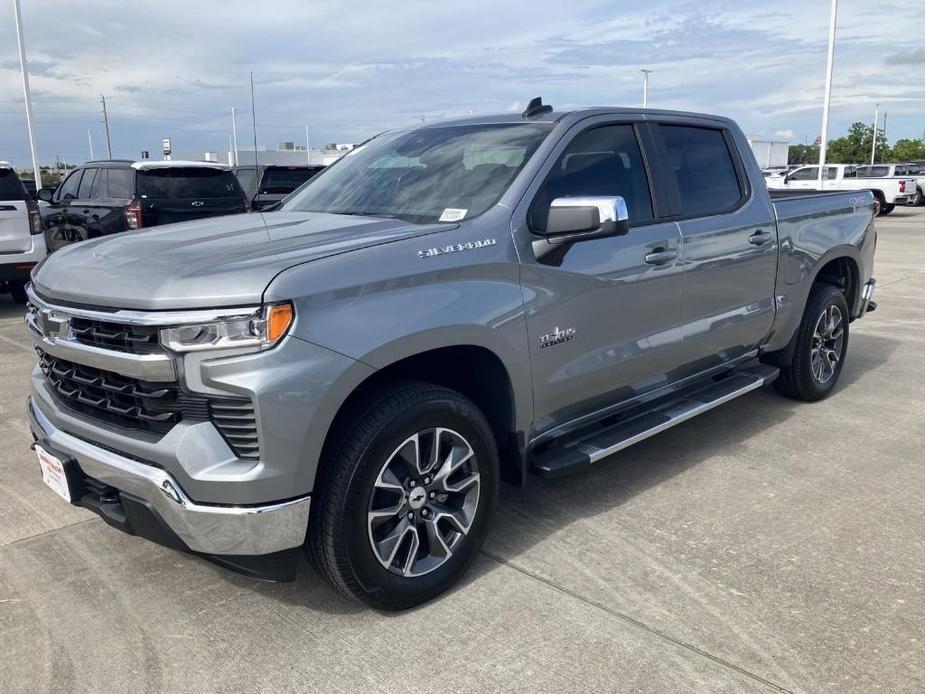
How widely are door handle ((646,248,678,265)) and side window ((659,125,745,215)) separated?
36 cm

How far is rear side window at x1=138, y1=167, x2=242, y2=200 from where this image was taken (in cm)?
1004

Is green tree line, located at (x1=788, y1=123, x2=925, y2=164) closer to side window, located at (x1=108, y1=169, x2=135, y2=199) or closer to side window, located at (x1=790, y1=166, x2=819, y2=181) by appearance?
side window, located at (x1=790, y1=166, x2=819, y2=181)

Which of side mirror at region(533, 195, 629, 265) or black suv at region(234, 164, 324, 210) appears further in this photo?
black suv at region(234, 164, 324, 210)

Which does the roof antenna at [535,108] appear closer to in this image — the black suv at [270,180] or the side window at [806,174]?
the black suv at [270,180]

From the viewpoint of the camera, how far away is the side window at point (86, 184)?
10773 millimetres

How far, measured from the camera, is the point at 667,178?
423cm

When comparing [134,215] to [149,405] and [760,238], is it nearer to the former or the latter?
[760,238]

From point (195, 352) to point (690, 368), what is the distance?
2.77 metres

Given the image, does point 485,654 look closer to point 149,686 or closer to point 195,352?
point 149,686

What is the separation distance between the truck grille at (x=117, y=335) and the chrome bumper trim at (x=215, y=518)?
0.39 metres

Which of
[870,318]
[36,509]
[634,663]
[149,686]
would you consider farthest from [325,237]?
[870,318]

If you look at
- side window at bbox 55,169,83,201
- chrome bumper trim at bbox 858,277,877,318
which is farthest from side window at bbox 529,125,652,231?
side window at bbox 55,169,83,201

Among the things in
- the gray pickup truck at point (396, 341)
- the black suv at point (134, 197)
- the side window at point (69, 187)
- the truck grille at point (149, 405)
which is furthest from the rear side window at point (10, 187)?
the truck grille at point (149, 405)

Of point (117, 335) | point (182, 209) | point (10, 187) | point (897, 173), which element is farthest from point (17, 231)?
point (897, 173)
